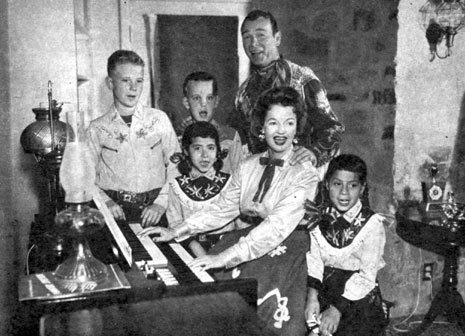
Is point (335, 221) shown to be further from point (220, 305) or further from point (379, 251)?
point (220, 305)

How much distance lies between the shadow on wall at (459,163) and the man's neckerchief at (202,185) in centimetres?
219

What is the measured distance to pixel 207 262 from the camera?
2029 millimetres

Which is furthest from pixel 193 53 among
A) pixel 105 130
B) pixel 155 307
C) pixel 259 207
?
pixel 155 307

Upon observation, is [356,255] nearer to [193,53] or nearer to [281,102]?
[281,102]

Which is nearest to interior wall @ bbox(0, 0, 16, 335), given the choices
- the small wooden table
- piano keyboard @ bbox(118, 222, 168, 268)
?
piano keyboard @ bbox(118, 222, 168, 268)

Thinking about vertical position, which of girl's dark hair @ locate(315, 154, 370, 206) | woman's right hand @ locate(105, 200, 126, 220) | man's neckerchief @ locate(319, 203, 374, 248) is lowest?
man's neckerchief @ locate(319, 203, 374, 248)

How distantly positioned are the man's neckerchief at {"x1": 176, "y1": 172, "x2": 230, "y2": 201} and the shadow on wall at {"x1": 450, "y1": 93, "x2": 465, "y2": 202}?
7.17 feet

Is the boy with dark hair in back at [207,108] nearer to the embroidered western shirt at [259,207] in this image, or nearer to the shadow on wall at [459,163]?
the embroidered western shirt at [259,207]

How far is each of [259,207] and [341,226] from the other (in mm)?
471

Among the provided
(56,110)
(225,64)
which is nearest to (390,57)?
(225,64)

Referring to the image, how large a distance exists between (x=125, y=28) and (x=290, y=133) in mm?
2526

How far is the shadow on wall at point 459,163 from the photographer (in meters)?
4.19

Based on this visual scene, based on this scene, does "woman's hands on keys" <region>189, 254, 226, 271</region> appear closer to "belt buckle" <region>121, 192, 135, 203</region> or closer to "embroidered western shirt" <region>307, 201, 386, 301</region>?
"embroidered western shirt" <region>307, 201, 386, 301</region>

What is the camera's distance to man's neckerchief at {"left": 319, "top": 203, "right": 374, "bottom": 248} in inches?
107
